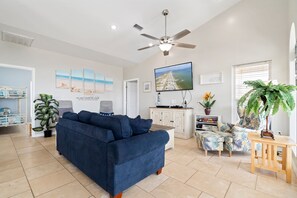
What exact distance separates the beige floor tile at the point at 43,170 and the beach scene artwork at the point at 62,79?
303cm

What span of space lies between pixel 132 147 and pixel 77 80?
4.43 meters

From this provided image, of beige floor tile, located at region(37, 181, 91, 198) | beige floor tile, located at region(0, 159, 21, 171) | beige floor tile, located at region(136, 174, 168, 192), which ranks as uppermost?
beige floor tile, located at region(0, 159, 21, 171)

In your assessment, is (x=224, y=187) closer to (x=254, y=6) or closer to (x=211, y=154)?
(x=211, y=154)

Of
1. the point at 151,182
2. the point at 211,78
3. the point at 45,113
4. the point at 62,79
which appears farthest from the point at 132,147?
the point at 62,79

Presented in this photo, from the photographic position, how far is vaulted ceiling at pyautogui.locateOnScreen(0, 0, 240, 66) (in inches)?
115

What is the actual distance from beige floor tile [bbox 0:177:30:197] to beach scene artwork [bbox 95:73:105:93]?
13.1ft

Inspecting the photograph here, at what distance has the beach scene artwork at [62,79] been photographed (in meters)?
4.61

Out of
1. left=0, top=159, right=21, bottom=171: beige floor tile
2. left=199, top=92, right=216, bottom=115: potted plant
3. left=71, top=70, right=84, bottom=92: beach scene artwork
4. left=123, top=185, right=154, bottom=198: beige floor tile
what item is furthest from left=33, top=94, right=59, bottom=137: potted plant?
left=199, top=92, right=216, bottom=115: potted plant

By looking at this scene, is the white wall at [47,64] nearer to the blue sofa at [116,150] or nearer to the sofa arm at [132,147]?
the blue sofa at [116,150]

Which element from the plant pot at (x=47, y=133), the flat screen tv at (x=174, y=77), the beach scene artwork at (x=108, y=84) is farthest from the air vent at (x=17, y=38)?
the flat screen tv at (x=174, y=77)

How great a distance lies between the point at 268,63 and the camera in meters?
3.17

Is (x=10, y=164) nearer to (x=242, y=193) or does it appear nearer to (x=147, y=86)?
(x=242, y=193)

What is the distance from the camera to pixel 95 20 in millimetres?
3449

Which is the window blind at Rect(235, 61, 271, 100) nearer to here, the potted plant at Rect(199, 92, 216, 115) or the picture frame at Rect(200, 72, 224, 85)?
the picture frame at Rect(200, 72, 224, 85)
